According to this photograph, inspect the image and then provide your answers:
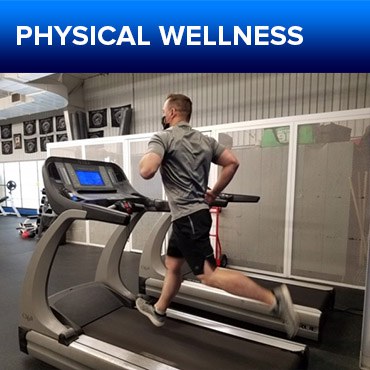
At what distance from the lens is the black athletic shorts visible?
1.65m

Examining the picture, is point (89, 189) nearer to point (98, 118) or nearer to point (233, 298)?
point (233, 298)

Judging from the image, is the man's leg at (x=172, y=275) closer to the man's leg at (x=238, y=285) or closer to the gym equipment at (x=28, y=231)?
the man's leg at (x=238, y=285)

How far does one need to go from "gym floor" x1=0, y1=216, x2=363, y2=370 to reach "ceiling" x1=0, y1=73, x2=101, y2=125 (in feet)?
10.4

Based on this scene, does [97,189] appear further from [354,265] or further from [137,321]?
[354,265]

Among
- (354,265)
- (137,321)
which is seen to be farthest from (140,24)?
(354,265)

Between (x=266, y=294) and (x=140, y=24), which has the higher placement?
(x=140, y=24)

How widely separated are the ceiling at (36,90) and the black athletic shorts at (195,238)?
4.54 m

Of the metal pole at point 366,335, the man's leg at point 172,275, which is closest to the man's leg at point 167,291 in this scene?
the man's leg at point 172,275

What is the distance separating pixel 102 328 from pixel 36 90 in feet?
17.7

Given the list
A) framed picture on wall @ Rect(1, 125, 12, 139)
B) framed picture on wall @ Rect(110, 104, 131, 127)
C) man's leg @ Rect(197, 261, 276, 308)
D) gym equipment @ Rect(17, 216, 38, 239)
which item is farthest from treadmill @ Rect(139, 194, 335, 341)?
framed picture on wall @ Rect(1, 125, 12, 139)

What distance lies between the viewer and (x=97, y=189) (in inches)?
87.5

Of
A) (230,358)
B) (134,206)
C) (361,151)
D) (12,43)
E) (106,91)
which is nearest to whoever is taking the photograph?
(230,358)

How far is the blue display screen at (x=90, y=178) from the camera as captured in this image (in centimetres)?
216

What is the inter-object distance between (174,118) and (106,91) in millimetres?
5521
